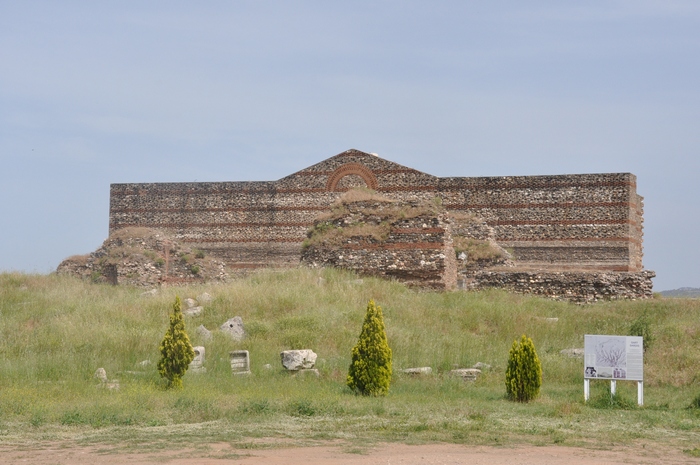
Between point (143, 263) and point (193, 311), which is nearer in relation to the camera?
point (193, 311)

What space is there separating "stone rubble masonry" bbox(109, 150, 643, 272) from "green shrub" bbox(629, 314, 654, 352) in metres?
12.1

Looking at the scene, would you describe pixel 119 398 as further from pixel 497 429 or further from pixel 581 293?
pixel 581 293

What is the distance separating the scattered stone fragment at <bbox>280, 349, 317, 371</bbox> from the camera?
1504 cm

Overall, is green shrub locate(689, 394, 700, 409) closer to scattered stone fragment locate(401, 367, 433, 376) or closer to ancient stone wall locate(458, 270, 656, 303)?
scattered stone fragment locate(401, 367, 433, 376)

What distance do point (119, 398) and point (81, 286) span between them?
12.0m

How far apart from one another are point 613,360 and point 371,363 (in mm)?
3821

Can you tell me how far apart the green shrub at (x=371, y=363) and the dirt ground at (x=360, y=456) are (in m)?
3.87

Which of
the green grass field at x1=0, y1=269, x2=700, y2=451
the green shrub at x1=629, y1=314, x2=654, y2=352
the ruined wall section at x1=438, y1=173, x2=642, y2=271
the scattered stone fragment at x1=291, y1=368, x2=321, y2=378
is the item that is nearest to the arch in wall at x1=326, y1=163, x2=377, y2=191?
the ruined wall section at x1=438, y1=173, x2=642, y2=271

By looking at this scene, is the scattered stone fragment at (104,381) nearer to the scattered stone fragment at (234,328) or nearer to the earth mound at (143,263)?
the scattered stone fragment at (234,328)

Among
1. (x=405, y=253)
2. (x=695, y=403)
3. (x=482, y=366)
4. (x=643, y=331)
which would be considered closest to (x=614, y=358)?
(x=695, y=403)

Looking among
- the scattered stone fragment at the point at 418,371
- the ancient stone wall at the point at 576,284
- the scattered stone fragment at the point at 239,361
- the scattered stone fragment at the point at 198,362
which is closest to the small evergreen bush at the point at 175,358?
the scattered stone fragment at the point at 198,362

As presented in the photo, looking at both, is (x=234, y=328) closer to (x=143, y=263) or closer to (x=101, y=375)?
(x=101, y=375)

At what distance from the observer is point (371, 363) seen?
44.6 ft

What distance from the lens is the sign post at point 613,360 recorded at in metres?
13.7
